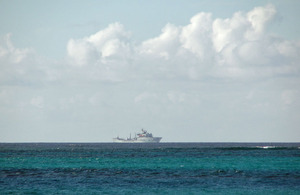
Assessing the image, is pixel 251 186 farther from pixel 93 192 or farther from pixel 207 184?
pixel 93 192

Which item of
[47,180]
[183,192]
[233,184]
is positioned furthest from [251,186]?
[47,180]

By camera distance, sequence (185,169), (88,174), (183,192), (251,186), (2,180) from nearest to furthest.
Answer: (183,192)
(251,186)
(2,180)
(88,174)
(185,169)

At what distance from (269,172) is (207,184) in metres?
17.7

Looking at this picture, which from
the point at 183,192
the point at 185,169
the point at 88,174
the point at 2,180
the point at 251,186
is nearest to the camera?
the point at 183,192

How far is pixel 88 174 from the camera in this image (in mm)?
72500

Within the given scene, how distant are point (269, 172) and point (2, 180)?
128 ft

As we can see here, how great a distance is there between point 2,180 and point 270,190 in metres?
34.8

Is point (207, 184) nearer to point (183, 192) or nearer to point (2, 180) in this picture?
point (183, 192)

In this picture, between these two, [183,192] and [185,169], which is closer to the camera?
[183,192]

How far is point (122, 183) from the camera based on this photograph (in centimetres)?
6159

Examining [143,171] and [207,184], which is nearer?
[207,184]

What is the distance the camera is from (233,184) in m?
60.3

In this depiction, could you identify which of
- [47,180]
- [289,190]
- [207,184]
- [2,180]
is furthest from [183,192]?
[2,180]

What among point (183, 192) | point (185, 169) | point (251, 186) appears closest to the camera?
point (183, 192)
